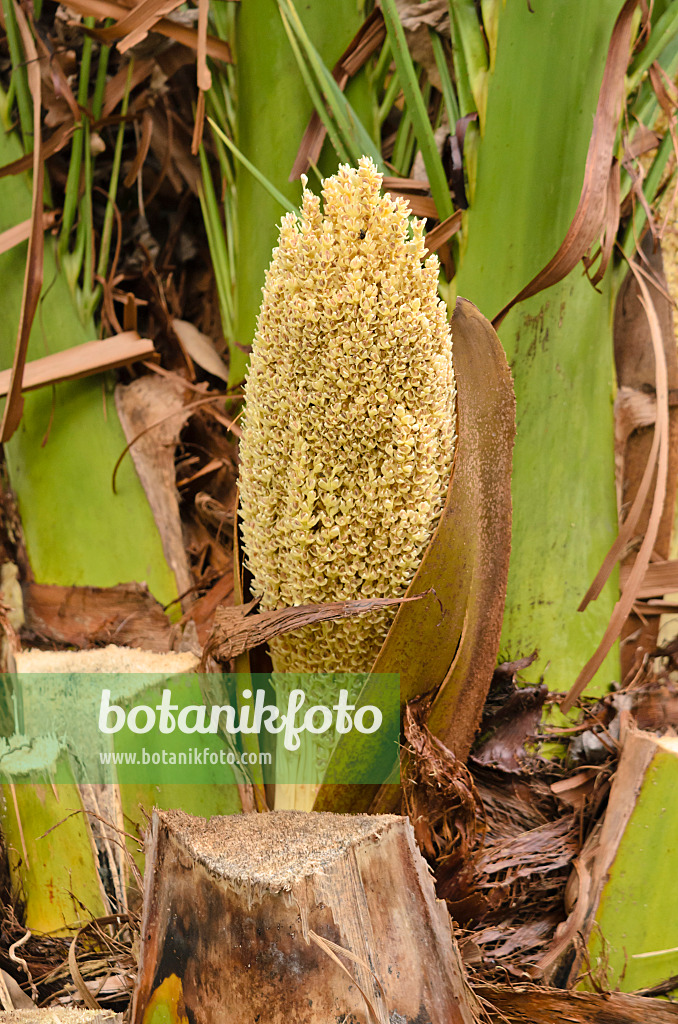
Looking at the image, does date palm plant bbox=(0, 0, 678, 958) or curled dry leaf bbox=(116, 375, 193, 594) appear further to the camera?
curled dry leaf bbox=(116, 375, 193, 594)

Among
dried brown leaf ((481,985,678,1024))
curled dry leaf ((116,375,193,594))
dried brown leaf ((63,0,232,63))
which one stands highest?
dried brown leaf ((63,0,232,63))

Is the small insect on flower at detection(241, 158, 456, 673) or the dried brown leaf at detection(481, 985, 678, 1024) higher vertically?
the small insect on flower at detection(241, 158, 456, 673)

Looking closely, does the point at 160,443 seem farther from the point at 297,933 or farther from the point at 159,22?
the point at 297,933

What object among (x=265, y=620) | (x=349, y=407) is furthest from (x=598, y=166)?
(x=265, y=620)

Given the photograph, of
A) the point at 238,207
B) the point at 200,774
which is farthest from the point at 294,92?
the point at 200,774

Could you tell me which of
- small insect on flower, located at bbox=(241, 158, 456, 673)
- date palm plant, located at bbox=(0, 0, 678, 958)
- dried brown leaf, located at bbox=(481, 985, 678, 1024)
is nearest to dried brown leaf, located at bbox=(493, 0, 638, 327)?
date palm plant, located at bbox=(0, 0, 678, 958)

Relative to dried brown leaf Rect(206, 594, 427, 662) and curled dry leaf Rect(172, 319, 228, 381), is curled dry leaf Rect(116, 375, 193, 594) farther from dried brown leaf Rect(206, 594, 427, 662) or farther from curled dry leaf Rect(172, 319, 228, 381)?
dried brown leaf Rect(206, 594, 427, 662)

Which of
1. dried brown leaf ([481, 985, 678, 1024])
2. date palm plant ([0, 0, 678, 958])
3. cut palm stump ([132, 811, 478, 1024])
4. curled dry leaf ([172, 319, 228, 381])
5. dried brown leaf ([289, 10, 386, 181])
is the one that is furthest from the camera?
curled dry leaf ([172, 319, 228, 381])

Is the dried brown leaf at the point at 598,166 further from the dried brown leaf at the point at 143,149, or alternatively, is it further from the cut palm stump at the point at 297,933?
the dried brown leaf at the point at 143,149
